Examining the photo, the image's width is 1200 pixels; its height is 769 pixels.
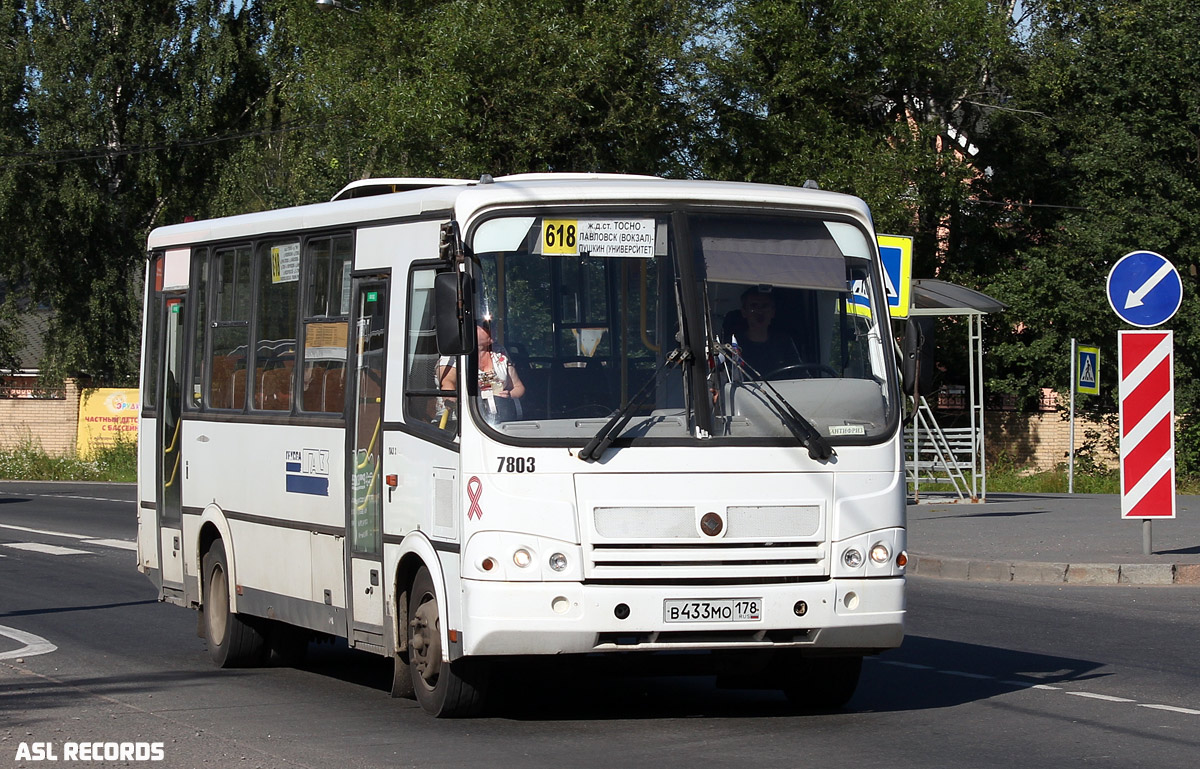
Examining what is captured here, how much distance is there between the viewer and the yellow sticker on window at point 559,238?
8273 mm

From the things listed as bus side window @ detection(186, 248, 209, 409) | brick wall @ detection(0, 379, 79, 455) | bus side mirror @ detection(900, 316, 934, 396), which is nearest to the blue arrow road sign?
bus side mirror @ detection(900, 316, 934, 396)

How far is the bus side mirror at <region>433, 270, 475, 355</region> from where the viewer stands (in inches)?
310

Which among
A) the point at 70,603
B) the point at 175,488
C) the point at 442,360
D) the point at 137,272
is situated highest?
the point at 137,272

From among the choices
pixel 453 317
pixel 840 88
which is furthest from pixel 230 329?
pixel 840 88

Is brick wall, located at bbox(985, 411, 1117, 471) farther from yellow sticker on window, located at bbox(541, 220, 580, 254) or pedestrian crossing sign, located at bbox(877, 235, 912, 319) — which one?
yellow sticker on window, located at bbox(541, 220, 580, 254)

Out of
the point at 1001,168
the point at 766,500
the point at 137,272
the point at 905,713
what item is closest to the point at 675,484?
the point at 766,500

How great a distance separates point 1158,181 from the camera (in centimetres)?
3691

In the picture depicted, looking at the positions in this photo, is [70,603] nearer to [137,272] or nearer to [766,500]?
[766,500]

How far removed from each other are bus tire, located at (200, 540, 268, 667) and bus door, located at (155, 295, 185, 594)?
456 millimetres

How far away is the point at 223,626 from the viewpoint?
1120 centimetres

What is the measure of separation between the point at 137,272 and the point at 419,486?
53.7 m

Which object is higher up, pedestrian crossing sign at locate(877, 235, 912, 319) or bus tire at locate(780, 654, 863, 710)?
pedestrian crossing sign at locate(877, 235, 912, 319)

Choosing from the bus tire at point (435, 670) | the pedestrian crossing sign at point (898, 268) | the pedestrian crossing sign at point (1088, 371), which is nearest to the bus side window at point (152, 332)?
the bus tire at point (435, 670)

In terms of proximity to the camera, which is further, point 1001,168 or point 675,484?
point 1001,168
